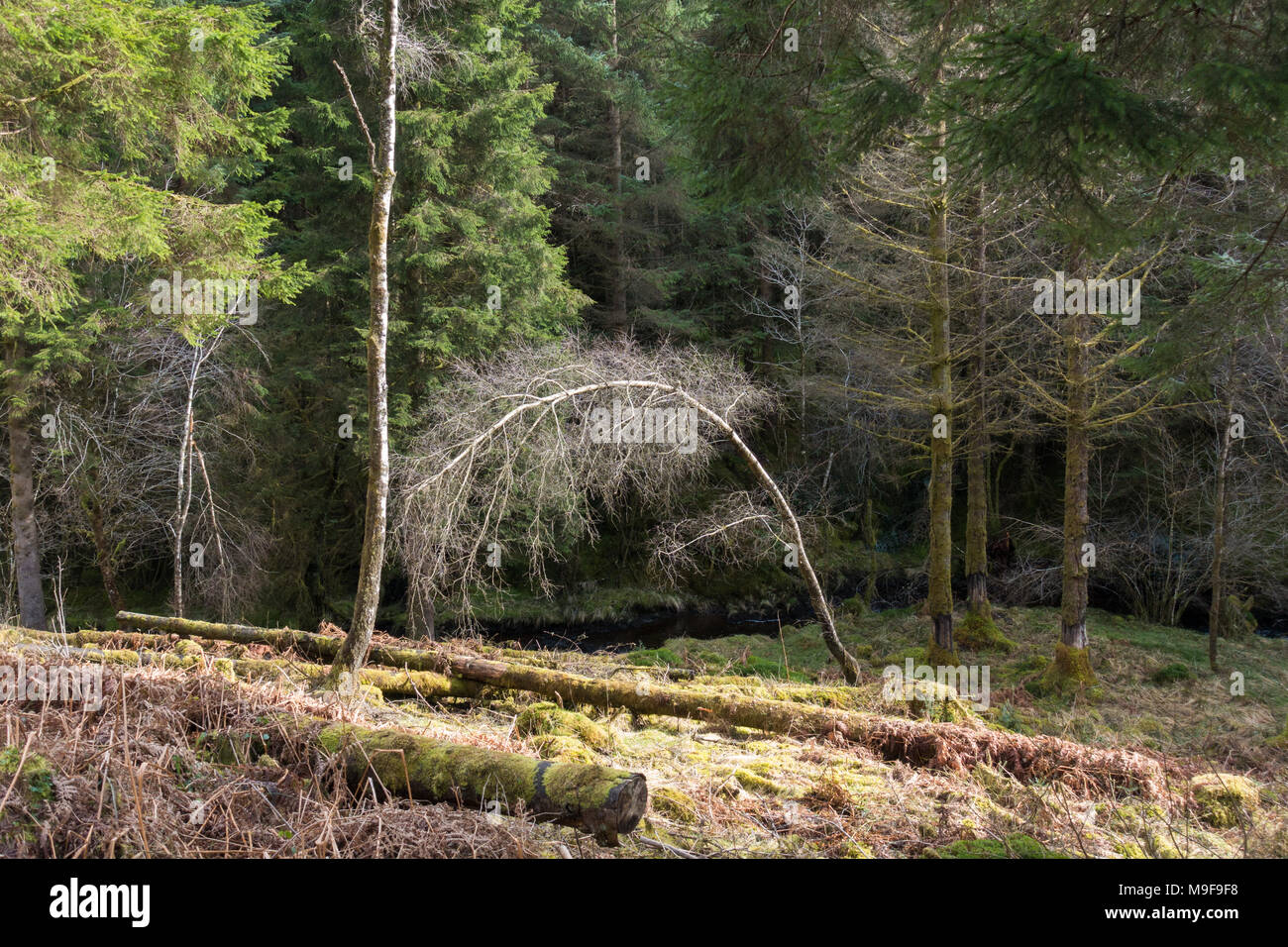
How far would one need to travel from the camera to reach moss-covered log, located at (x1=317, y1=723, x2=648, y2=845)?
129 inches

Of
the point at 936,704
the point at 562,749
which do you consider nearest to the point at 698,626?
the point at 936,704

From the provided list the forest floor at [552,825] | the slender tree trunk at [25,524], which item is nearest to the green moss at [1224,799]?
the forest floor at [552,825]

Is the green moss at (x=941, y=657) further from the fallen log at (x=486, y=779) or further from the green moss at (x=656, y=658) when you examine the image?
the fallen log at (x=486, y=779)

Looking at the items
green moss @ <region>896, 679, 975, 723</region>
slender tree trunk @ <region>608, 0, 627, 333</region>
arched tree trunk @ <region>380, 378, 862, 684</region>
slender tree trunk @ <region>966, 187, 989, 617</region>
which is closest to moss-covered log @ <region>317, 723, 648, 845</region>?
arched tree trunk @ <region>380, 378, 862, 684</region>

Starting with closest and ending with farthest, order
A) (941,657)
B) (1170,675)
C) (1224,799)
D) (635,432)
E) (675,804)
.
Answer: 1. (675,804)
2. (1224,799)
3. (635,432)
4. (1170,675)
5. (941,657)

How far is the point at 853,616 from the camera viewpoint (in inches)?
620

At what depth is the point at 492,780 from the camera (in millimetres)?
3543

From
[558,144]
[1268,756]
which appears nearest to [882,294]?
[1268,756]

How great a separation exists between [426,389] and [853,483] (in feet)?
33.7

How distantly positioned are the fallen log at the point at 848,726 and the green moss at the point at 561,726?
600 mm

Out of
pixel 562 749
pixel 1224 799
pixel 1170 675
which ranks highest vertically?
pixel 562 749

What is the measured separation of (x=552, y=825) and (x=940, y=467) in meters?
9.14

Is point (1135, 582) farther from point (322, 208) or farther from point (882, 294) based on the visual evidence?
point (322, 208)

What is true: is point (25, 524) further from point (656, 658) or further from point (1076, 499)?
point (1076, 499)
